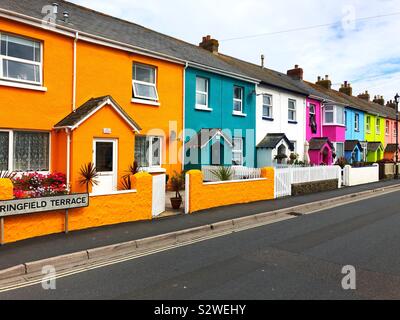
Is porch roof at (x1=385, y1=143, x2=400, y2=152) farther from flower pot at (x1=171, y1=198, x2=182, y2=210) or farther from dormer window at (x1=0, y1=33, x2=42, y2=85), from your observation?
dormer window at (x1=0, y1=33, x2=42, y2=85)

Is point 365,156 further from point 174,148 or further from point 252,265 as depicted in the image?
point 252,265

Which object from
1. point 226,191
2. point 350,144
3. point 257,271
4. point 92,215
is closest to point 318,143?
point 350,144

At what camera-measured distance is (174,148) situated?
15.2 meters

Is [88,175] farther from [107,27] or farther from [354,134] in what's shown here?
[354,134]

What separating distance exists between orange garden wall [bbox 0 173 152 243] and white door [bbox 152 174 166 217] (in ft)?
1.16

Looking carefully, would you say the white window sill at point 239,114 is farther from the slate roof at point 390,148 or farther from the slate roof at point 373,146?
the slate roof at point 390,148

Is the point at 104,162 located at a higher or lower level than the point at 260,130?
lower

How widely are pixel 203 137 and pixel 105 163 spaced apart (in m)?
5.74

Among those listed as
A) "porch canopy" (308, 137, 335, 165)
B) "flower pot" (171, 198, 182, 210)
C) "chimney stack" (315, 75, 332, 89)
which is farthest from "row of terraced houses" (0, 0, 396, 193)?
"chimney stack" (315, 75, 332, 89)

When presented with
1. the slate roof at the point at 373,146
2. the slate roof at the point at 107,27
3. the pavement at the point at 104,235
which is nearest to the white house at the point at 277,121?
the slate roof at the point at 107,27

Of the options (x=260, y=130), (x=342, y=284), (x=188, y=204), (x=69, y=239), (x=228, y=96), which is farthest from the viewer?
(x=260, y=130)

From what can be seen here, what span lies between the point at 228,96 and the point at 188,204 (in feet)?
29.6

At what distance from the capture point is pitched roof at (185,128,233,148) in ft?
52.4
